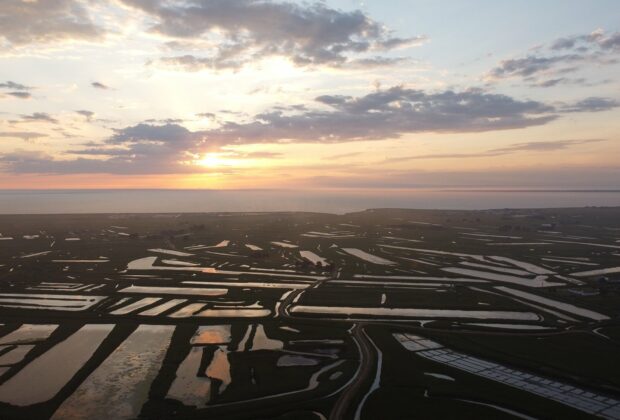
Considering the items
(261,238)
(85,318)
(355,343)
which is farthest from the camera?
(261,238)

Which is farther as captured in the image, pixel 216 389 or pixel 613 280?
pixel 613 280

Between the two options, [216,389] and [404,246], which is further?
[404,246]

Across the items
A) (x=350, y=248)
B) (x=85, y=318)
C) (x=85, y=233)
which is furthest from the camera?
(x=85, y=233)

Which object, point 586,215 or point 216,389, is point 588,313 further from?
point 586,215

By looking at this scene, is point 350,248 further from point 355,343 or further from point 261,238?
point 355,343

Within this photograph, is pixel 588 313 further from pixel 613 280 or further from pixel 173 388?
pixel 173 388

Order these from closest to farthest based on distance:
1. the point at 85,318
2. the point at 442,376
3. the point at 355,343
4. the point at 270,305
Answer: the point at 442,376, the point at 355,343, the point at 85,318, the point at 270,305

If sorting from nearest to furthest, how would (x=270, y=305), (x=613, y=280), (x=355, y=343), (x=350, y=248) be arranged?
1. (x=355, y=343)
2. (x=270, y=305)
3. (x=613, y=280)
4. (x=350, y=248)

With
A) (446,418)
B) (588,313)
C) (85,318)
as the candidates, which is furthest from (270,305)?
(588,313)

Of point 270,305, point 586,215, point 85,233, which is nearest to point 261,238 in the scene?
point 85,233
